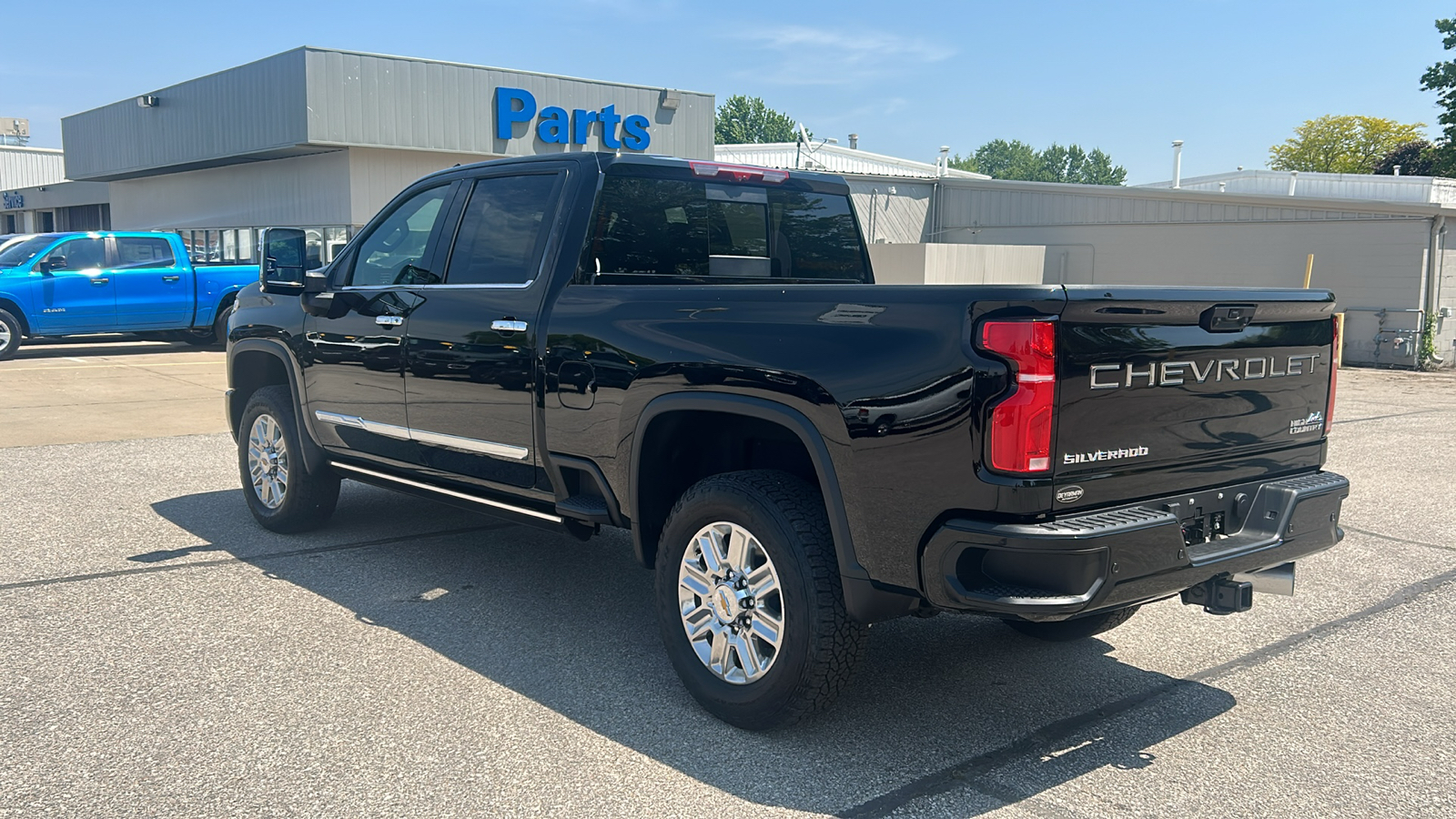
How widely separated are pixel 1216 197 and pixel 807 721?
22.4 meters

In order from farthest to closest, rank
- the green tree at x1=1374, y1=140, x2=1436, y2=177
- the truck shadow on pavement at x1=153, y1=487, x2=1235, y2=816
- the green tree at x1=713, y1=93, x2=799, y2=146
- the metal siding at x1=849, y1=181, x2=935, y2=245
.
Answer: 1. the green tree at x1=713, y1=93, x2=799, y2=146
2. the green tree at x1=1374, y1=140, x2=1436, y2=177
3. the metal siding at x1=849, y1=181, x2=935, y2=245
4. the truck shadow on pavement at x1=153, y1=487, x2=1235, y2=816

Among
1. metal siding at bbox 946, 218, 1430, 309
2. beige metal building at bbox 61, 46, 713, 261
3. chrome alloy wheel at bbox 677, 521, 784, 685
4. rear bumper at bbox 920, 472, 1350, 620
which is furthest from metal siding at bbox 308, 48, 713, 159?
rear bumper at bbox 920, 472, 1350, 620

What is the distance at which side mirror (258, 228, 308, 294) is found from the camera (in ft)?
19.7

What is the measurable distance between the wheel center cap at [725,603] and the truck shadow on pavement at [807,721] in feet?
1.21

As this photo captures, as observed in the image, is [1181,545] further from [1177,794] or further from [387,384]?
[387,384]

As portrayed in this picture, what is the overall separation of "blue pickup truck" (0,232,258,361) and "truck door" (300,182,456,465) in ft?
43.9

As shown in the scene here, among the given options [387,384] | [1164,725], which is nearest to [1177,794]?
[1164,725]

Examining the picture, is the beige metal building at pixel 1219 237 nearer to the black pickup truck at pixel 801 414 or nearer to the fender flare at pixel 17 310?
the black pickup truck at pixel 801 414

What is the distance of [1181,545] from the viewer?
3.52 metres

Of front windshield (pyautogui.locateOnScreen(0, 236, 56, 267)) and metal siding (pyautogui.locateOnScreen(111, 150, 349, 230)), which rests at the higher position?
metal siding (pyautogui.locateOnScreen(111, 150, 349, 230))

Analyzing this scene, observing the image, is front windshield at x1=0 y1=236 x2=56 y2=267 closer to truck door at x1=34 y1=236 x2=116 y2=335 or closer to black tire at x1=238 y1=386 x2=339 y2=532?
truck door at x1=34 y1=236 x2=116 y2=335

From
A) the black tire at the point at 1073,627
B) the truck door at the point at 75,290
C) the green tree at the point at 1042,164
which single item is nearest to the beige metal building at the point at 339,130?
the truck door at the point at 75,290

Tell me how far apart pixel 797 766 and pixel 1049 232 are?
997 inches

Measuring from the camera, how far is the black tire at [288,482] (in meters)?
6.32
